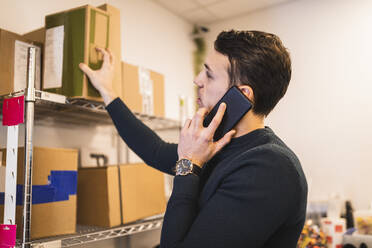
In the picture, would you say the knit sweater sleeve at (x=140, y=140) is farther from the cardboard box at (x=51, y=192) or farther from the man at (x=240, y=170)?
the man at (x=240, y=170)

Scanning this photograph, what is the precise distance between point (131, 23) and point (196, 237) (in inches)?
76.6

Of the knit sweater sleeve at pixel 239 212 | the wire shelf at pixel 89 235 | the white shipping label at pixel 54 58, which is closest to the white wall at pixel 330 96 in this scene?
the wire shelf at pixel 89 235

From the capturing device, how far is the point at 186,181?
3.06 ft

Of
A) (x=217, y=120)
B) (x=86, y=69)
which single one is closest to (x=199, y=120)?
(x=217, y=120)

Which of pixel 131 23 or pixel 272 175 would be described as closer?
pixel 272 175

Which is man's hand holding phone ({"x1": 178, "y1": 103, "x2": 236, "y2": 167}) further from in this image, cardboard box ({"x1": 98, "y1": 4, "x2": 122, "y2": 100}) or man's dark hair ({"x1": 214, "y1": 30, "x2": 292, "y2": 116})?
cardboard box ({"x1": 98, "y1": 4, "x2": 122, "y2": 100})

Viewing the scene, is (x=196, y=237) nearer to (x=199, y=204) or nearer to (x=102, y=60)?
(x=199, y=204)

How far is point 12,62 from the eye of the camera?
4.31 ft

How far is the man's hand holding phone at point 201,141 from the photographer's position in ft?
3.25

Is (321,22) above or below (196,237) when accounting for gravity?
above

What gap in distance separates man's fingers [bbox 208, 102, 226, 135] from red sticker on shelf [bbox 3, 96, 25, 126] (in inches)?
26.5

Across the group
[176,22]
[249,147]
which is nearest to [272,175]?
[249,147]

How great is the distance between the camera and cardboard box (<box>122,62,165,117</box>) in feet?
5.53

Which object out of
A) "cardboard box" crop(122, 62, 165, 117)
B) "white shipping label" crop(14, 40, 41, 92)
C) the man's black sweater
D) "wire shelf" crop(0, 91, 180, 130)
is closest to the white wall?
"wire shelf" crop(0, 91, 180, 130)
